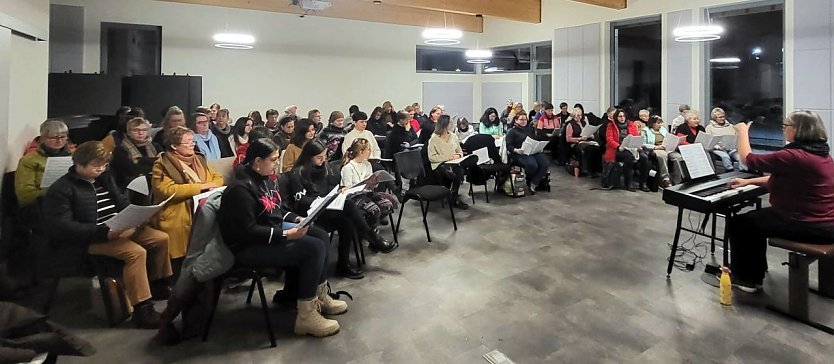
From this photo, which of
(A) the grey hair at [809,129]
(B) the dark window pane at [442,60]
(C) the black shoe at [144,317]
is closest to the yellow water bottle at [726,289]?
(A) the grey hair at [809,129]

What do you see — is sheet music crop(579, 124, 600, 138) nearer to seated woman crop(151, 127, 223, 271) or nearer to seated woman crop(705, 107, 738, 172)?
seated woman crop(705, 107, 738, 172)

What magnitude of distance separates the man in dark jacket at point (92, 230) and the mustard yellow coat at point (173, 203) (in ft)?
0.48

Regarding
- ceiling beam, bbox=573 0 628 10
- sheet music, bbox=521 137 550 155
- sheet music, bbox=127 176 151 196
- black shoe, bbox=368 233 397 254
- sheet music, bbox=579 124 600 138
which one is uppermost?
ceiling beam, bbox=573 0 628 10

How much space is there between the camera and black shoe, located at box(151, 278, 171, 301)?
329cm

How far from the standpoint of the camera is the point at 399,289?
3.60 m

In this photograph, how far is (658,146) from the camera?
25.4 ft

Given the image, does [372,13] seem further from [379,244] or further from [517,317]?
[517,317]

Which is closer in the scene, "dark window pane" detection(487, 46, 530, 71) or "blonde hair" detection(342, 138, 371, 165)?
"blonde hair" detection(342, 138, 371, 165)

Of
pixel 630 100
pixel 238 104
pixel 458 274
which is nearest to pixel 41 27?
pixel 458 274

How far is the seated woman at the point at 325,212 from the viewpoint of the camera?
12.4 ft

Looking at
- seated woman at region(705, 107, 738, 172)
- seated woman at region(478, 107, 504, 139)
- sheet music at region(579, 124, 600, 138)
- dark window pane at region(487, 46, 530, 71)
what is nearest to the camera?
seated woman at region(705, 107, 738, 172)

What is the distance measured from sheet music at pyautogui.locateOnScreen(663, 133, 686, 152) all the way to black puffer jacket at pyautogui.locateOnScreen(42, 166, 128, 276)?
23.6 feet

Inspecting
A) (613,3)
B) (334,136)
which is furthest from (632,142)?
(334,136)

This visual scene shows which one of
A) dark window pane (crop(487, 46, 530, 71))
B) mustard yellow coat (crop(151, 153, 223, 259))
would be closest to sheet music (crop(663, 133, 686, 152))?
dark window pane (crop(487, 46, 530, 71))
